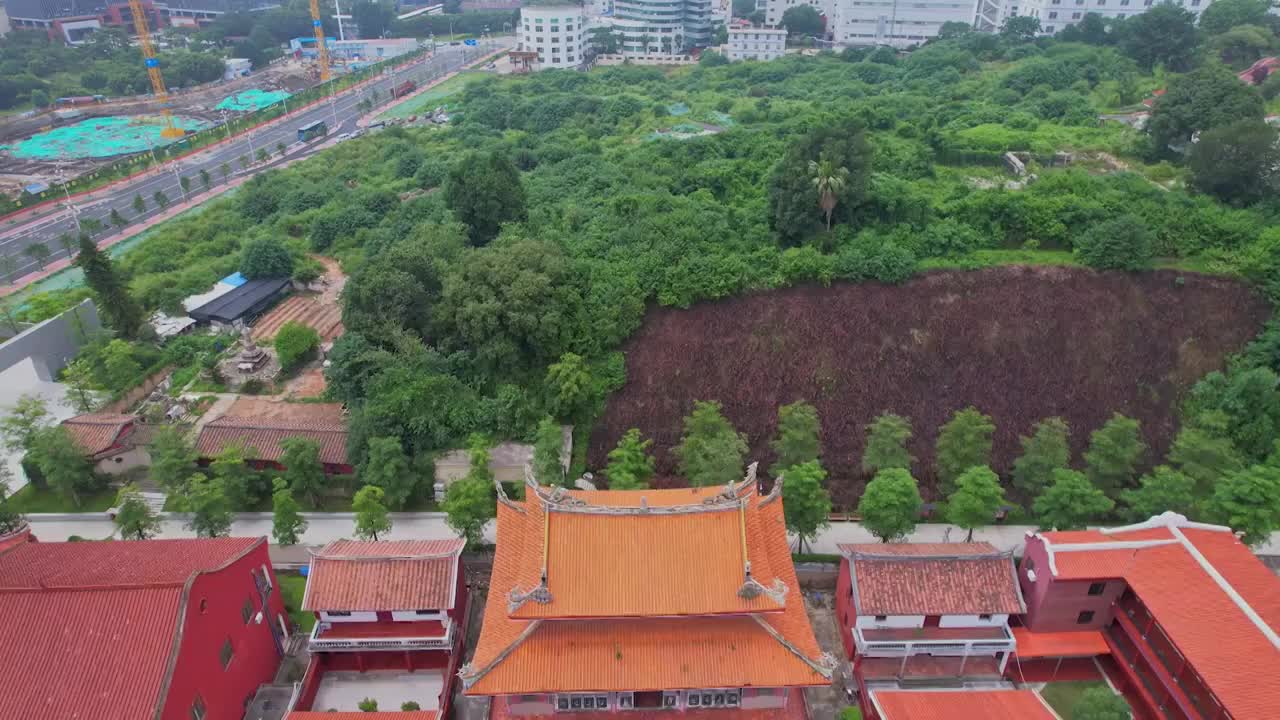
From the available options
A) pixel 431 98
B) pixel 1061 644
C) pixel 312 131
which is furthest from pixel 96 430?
pixel 431 98

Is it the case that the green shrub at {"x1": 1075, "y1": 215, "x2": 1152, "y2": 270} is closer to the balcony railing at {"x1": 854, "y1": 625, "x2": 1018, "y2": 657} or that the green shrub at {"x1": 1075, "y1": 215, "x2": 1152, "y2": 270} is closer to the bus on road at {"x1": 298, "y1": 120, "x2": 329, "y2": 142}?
the balcony railing at {"x1": 854, "y1": 625, "x2": 1018, "y2": 657}

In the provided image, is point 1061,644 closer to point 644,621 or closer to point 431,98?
point 644,621

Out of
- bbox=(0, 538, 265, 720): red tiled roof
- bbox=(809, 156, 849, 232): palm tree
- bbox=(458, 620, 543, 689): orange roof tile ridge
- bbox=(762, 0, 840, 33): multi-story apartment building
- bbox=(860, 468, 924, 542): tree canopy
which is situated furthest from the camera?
bbox=(762, 0, 840, 33): multi-story apartment building

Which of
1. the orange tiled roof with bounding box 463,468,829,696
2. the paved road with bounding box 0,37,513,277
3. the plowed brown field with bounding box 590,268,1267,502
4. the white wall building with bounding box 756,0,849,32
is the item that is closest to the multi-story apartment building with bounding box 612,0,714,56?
the white wall building with bounding box 756,0,849,32

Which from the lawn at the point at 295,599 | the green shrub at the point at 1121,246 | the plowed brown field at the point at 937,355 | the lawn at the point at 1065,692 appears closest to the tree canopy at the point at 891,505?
the plowed brown field at the point at 937,355

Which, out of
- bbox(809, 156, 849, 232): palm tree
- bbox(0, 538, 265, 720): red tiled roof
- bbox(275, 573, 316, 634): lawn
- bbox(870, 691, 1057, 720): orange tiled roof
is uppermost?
bbox(809, 156, 849, 232): palm tree

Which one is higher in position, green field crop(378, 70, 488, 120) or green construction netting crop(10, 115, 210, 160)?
green field crop(378, 70, 488, 120)
